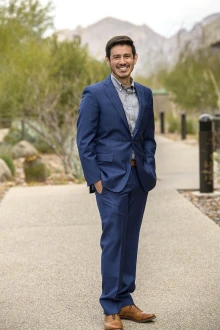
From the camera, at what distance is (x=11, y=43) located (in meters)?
25.8

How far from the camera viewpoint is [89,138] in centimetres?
512

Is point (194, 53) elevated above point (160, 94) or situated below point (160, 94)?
above

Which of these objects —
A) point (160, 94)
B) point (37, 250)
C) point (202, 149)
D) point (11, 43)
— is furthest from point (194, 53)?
point (37, 250)

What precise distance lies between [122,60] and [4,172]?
10.6 m

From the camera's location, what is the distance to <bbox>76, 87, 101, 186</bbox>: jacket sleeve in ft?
16.8

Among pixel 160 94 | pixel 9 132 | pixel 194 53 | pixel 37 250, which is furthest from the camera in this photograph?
pixel 160 94

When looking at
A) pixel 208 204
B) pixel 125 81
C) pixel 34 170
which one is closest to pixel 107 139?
pixel 125 81

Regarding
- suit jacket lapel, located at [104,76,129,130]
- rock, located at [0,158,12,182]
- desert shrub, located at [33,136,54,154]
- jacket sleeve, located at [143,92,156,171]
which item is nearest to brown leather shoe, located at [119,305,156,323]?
jacket sleeve, located at [143,92,156,171]

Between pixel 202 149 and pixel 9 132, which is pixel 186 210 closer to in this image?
pixel 202 149

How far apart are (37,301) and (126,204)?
1.23 m

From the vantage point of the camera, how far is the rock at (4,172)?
15.3 m

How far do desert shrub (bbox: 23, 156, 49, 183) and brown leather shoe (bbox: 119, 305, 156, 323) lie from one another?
30.9 feet

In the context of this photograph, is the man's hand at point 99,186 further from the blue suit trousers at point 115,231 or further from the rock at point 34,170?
the rock at point 34,170

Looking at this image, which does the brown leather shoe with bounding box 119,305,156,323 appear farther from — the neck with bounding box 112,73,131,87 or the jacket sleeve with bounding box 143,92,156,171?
the neck with bounding box 112,73,131,87
